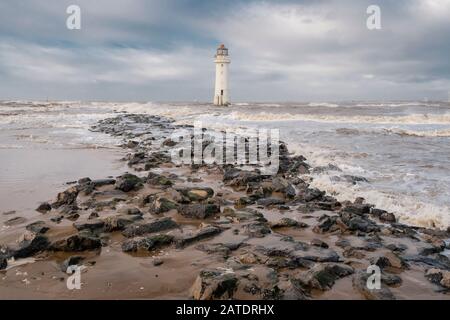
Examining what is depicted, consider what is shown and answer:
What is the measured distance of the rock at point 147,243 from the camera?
5.73 m

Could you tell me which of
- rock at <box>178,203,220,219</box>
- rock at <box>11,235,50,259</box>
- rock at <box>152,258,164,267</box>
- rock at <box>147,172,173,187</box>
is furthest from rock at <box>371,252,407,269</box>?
rock at <box>147,172,173,187</box>

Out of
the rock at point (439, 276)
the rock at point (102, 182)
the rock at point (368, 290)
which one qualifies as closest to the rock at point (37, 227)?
the rock at point (102, 182)

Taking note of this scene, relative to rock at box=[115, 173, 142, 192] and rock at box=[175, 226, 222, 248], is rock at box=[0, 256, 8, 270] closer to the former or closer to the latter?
rock at box=[175, 226, 222, 248]

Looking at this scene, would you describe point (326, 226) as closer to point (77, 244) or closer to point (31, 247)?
point (77, 244)

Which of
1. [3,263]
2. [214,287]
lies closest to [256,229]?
[214,287]

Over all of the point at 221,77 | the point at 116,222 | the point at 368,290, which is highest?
the point at 221,77

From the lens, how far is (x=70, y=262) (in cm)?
516

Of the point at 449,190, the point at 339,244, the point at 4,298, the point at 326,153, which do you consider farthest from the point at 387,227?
the point at 326,153

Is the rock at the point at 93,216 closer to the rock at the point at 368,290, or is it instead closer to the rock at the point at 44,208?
the rock at the point at 44,208

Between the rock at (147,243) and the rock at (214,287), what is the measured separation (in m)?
1.50

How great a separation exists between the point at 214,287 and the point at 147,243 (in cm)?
186

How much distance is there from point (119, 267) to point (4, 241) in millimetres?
2177
